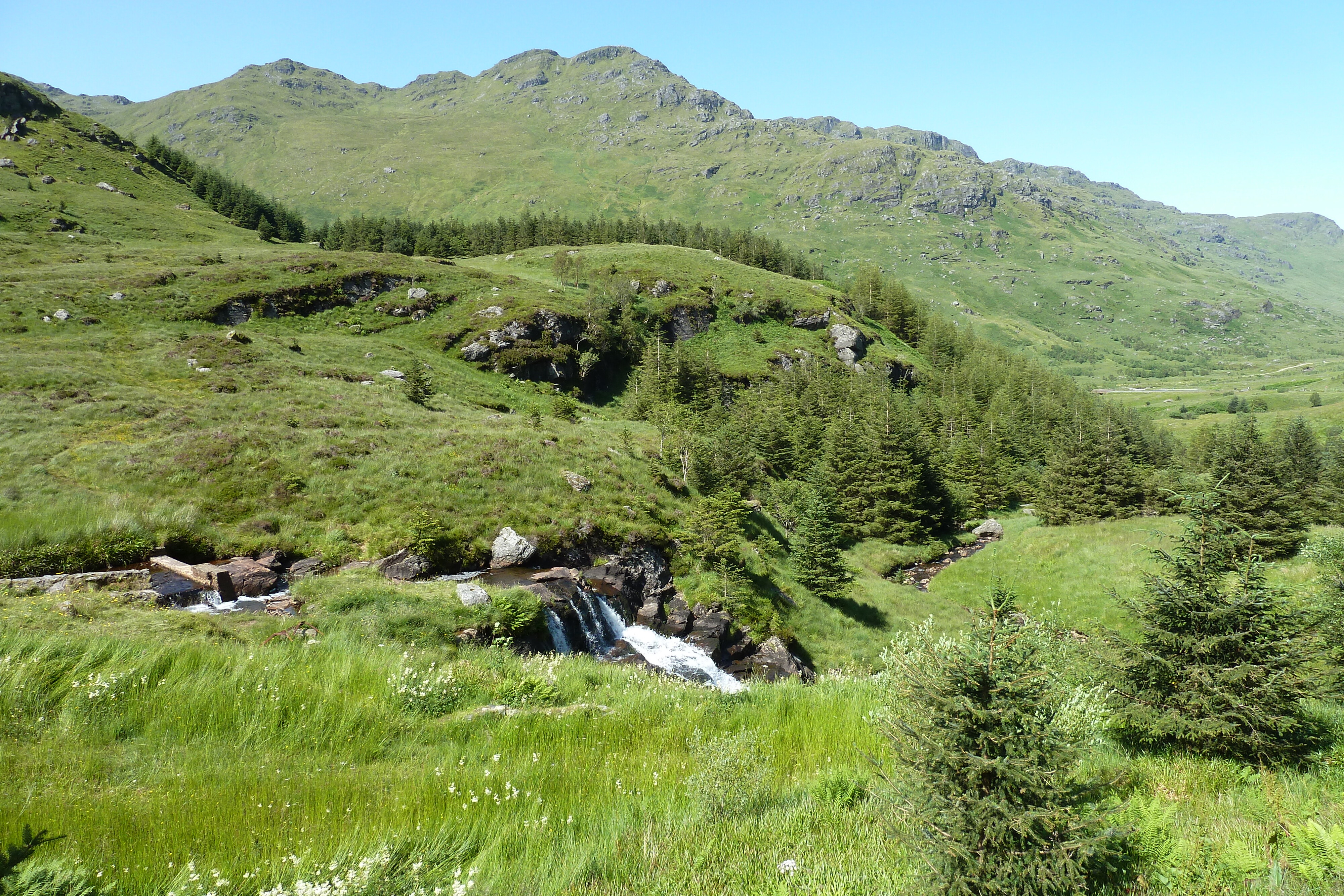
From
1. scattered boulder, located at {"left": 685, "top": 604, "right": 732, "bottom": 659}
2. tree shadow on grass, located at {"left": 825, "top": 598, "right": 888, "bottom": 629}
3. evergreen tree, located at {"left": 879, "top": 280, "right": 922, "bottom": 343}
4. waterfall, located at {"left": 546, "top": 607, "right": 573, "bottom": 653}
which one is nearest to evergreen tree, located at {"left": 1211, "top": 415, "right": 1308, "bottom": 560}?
tree shadow on grass, located at {"left": 825, "top": 598, "right": 888, "bottom": 629}

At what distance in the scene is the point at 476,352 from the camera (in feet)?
205

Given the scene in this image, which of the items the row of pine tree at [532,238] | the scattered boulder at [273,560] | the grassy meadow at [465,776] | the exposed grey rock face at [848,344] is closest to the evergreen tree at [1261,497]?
the grassy meadow at [465,776]

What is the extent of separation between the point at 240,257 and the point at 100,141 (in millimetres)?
107627

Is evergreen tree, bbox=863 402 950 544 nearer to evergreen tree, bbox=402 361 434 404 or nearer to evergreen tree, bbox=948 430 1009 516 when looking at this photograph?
evergreen tree, bbox=948 430 1009 516

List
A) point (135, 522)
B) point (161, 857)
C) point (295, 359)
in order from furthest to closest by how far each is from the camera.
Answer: point (295, 359), point (135, 522), point (161, 857)

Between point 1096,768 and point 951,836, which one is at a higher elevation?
point 951,836

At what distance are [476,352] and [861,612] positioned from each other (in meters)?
52.2

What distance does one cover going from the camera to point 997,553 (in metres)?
37.7

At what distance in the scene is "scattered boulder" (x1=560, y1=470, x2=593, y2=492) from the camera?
2512 cm

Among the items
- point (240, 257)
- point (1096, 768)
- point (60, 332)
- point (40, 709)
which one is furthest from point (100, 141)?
point (1096, 768)

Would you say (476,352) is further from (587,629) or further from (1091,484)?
(1091,484)

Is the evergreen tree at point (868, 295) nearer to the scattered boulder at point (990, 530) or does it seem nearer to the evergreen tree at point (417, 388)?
the scattered boulder at point (990, 530)

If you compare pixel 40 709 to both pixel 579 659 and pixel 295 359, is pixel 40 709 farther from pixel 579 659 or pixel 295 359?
pixel 295 359

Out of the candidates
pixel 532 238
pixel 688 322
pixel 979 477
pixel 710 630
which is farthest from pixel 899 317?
pixel 710 630
